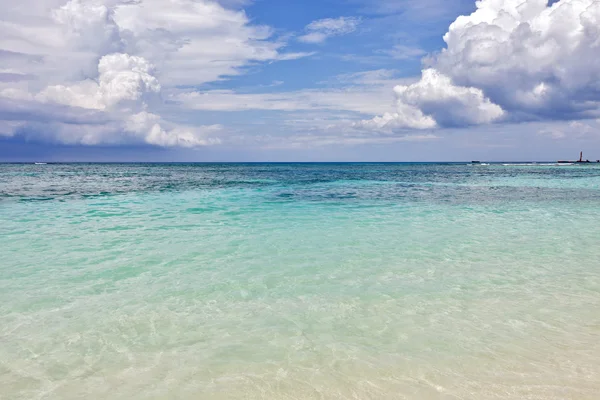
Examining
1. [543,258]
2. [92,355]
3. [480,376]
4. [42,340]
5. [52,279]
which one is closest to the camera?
[480,376]

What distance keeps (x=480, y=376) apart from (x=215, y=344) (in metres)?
3.59

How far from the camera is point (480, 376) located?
16.5 ft

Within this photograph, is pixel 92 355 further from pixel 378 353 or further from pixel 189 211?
pixel 189 211

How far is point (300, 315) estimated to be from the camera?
23.0 ft

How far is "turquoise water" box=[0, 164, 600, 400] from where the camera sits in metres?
4.94

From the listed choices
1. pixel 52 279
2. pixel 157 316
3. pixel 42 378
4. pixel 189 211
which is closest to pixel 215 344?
pixel 157 316

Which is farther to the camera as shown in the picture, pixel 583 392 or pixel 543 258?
pixel 543 258

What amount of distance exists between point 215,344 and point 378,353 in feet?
7.69

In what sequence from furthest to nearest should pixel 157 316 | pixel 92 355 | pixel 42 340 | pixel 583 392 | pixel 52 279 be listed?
pixel 52 279
pixel 157 316
pixel 42 340
pixel 92 355
pixel 583 392

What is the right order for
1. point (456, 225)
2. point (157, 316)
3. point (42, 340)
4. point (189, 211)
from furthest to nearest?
point (189, 211) → point (456, 225) → point (157, 316) → point (42, 340)

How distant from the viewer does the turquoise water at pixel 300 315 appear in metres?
4.94

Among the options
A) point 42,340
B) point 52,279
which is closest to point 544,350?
point 42,340

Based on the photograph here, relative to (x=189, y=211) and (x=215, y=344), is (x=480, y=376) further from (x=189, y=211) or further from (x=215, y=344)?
(x=189, y=211)

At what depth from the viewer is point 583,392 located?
4629mm
